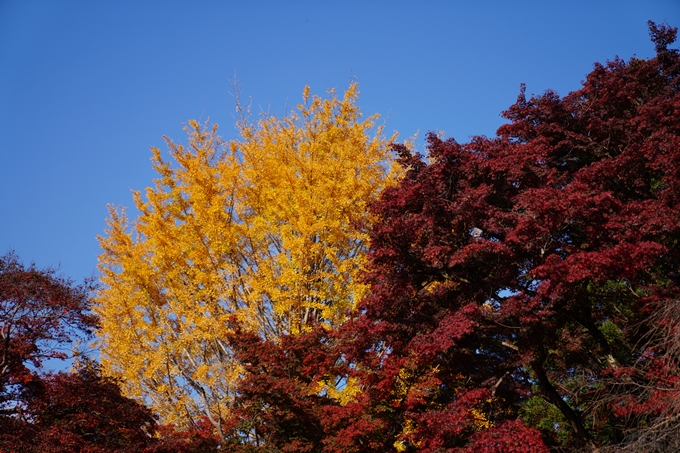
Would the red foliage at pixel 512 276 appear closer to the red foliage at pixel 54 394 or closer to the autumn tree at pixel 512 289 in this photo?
the autumn tree at pixel 512 289

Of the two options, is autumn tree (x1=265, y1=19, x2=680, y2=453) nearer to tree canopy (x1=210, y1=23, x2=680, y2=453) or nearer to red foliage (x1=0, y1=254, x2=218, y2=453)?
tree canopy (x1=210, y1=23, x2=680, y2=453)

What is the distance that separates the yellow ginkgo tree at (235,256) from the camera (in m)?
9.99

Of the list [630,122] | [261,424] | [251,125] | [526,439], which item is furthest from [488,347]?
[251,125]

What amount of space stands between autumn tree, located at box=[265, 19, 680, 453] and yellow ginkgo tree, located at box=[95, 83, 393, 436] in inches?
60.9

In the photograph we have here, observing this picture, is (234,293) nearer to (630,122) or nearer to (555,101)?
(555,101)

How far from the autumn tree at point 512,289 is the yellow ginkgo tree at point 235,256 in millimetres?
1548

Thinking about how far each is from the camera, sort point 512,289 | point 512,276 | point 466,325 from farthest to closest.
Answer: point 512,289 < point 512,276 < point 466,325

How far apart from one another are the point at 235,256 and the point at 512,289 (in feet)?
18.5

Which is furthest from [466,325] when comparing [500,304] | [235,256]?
[235,256]

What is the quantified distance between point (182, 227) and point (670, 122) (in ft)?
29.4

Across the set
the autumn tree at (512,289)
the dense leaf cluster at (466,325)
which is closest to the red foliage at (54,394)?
the dense leaf cluster at (466,325)

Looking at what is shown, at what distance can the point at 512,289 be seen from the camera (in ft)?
26.0

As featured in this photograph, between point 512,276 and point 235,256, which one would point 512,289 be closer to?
point 512,276

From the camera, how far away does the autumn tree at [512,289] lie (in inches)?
275
